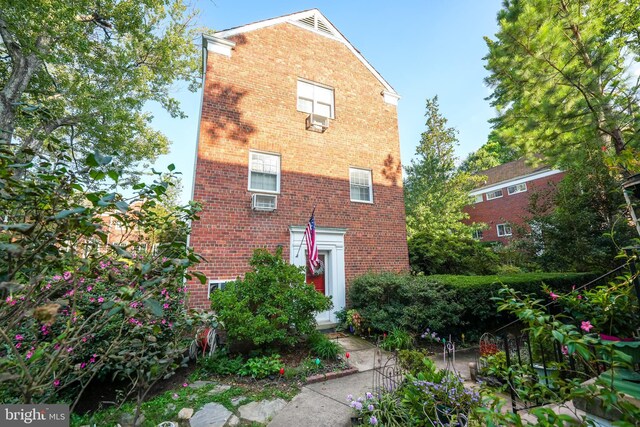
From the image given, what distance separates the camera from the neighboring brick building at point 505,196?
19.9 metres

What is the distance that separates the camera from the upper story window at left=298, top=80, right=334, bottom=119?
8.99m

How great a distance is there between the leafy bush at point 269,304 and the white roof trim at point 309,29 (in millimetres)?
6966

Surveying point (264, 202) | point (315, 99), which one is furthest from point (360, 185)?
point (264, 202)

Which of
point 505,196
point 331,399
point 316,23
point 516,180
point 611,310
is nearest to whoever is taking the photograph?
point 611,310

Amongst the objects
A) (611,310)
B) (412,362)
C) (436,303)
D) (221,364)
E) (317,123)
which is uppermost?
(317,123)

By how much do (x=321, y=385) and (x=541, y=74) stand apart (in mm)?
9333

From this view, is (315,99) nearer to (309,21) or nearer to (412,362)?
(309,21)

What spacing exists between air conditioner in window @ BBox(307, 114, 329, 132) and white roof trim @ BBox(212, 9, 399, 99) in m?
3.33

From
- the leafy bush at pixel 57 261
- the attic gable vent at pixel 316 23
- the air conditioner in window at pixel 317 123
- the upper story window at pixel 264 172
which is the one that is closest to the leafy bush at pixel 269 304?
the upper story window at pixel 264 172

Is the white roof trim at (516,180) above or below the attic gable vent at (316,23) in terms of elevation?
below

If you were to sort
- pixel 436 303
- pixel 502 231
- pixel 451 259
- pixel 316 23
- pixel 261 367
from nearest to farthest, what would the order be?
pixel 261 367 → pixel 436 303 → pixel 316 23 → pixel 451 259 → pixel 502 231

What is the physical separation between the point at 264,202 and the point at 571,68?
8.93 metres

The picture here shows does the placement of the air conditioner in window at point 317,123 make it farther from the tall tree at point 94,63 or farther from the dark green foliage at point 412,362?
the dark green foliage at point 412,362

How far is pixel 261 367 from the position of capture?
4730 millimetres
